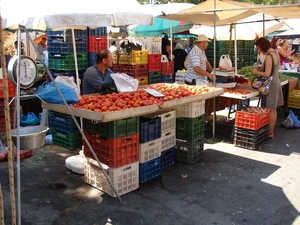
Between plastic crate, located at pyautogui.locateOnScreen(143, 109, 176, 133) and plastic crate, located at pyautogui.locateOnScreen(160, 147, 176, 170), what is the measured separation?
0.44 meters

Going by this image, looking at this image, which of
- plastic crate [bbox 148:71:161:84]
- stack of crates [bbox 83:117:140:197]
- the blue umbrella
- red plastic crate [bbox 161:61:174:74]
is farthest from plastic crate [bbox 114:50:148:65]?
stack of crates [bbox 83:117:140:197]

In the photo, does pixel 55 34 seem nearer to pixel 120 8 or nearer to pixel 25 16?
pixel 120 8

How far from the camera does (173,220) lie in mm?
4062

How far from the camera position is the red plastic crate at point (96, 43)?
7.09 metres

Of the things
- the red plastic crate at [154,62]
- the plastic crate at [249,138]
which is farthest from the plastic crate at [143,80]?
the plastic crate at [249,138]

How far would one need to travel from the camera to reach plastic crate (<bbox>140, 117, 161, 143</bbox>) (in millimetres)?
4905

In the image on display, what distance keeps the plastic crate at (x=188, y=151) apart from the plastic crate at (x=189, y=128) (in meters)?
0.09

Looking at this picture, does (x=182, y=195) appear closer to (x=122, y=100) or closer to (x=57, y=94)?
(x=122, y=100)

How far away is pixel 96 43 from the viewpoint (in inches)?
282

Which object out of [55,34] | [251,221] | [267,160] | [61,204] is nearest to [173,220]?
[251,221]

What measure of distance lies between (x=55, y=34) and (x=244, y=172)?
15.4 ft

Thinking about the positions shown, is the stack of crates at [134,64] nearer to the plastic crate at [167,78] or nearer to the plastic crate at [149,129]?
the plastic crate at [167,78]

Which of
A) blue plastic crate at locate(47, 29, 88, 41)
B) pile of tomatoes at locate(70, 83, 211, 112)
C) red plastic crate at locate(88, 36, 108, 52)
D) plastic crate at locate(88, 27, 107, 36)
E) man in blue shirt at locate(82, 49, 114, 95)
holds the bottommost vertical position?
pile of tomatoes at locate(70, 83, 211, 112)

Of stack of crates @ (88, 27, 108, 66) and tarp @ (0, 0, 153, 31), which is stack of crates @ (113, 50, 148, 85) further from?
tarp @ (0, 0, 153, 31)
